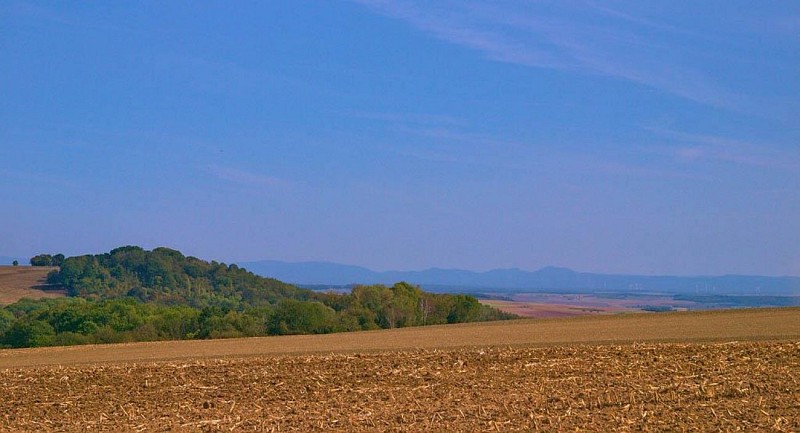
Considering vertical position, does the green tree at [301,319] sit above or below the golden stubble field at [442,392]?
above

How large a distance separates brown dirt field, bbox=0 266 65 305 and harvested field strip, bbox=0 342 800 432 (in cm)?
8683

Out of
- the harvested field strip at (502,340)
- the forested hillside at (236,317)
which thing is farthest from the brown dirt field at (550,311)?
the harvested field strip at (502,340)

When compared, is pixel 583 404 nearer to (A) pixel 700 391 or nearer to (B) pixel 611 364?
(A) pixel 700 391

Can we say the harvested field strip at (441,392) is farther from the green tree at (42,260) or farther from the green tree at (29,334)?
the green tree at (42,260)

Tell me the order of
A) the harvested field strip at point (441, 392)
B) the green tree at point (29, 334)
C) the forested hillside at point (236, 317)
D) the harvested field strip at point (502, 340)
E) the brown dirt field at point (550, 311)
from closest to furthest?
the harvested field strip at point (441, 392), the harvested field strip at point (502, 340), the forested hillside at point (236, 317), the green tree at point (29, 334), the brown dirt field at point (550, 311)

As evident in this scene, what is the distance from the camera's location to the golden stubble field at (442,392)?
49.4 ft

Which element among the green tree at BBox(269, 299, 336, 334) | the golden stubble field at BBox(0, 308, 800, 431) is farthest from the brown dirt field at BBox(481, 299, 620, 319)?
the golden stubble field at BBox(0, 308, 800, 431)

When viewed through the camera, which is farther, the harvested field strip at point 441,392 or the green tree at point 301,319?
the green tree at point 301,319

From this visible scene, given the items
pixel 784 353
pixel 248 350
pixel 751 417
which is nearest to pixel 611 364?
pixel 784 353

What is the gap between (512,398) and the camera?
1739 cm

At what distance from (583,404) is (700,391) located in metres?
2.54

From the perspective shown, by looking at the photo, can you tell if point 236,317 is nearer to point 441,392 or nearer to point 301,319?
point 301,319

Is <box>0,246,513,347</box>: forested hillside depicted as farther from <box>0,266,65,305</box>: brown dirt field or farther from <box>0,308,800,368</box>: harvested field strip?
Answer: <box>0,308,800,368</box>: harvested field strip

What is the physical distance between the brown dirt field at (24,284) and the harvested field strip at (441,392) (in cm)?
8683
